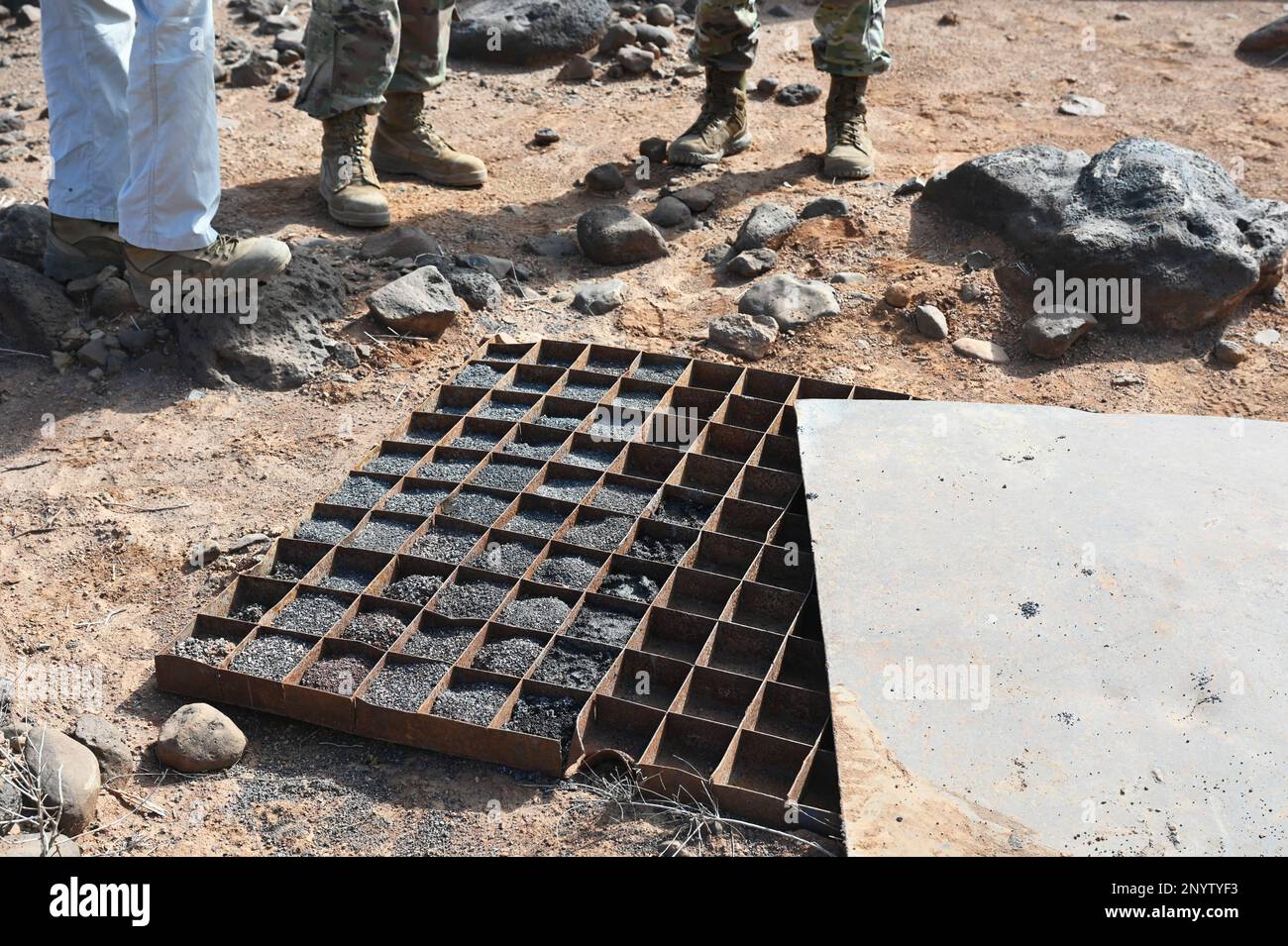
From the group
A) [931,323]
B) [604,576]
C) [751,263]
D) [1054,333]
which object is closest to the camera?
[604,576]

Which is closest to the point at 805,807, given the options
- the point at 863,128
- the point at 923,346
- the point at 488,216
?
the point at 923,346

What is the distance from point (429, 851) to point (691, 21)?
6.02 m

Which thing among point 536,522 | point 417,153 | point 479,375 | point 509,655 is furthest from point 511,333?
point 509,655

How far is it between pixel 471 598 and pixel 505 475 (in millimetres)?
593

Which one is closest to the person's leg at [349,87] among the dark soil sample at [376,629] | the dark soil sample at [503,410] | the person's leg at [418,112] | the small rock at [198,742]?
the person's leg at [418,112]

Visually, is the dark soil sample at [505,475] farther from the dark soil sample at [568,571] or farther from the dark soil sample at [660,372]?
the dark soil sample at [660,372]

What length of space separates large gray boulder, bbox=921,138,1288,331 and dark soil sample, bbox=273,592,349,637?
282 cm

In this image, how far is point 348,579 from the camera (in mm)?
3367

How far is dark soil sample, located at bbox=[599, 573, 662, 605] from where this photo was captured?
10.8 ft

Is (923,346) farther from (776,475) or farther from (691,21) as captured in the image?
(691,21)

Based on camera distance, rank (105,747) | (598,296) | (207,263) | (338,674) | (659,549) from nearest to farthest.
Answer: (105,747)
(338,674)
(659,549)
(207,263)
(598,296)

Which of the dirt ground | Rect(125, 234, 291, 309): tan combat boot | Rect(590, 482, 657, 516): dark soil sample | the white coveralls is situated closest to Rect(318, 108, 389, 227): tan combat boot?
the dirt ground

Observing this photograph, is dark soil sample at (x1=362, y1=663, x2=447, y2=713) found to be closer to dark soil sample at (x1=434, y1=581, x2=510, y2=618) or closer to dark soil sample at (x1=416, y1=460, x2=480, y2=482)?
dark soil sample at (x1=434, y1=581, x2=510, y2=618)

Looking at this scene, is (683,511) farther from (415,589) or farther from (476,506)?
(415,589)
